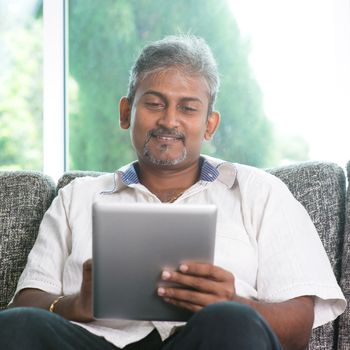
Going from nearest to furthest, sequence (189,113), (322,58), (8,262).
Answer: (189,113)
(8,262)
(322,58)

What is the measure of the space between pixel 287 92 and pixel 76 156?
0.94 metres

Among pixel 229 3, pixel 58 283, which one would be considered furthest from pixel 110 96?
pixel 58 283

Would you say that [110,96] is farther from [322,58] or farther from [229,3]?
[322,58]

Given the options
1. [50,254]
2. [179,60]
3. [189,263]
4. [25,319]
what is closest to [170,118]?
[179,60]

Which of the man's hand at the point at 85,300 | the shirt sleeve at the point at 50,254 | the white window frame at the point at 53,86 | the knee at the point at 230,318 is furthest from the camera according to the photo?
the white window frame at the point at 53,86

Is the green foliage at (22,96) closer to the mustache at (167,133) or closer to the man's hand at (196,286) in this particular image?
the mustache at (167,133)

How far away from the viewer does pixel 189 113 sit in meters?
1.83

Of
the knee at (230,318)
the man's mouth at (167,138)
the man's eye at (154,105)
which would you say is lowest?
the knee at (230,318)

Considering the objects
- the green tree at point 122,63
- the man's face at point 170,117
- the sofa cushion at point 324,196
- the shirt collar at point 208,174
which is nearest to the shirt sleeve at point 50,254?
the shirt collar at point 208,174

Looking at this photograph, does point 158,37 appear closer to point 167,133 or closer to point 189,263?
point 167,133

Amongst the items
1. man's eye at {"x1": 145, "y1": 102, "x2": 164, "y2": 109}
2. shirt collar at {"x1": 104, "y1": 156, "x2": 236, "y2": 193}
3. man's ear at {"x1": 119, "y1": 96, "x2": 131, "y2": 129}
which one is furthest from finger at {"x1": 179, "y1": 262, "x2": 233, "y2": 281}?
man's ear at {"x1": 119, "y1": 96, "x2": 131, "y2": 129}

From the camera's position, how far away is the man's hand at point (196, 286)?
1.34 metres

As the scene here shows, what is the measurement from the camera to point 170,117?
1.80m

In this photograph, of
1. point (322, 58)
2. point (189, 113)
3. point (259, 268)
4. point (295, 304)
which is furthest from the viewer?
point (322, 58)
